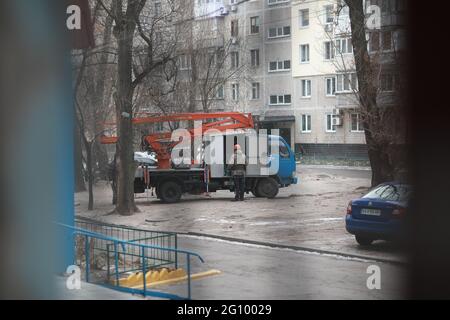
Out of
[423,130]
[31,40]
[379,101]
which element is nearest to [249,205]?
[31,40]

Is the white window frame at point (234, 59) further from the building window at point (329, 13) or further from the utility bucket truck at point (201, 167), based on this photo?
the utility bucket truck at point (201, 167)

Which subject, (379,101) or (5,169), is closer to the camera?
(379,101)

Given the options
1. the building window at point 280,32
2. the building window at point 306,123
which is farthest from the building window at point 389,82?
the building window at point 306,123

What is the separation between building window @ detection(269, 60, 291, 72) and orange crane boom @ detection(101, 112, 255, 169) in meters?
0.45

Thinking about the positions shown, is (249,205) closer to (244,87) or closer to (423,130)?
(244,87)

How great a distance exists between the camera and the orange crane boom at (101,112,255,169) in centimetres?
298

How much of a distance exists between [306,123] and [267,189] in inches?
109

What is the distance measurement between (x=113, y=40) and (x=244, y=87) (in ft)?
6.01

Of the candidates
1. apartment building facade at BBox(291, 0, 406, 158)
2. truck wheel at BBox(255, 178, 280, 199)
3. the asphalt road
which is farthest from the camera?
truck wheel at BBox(255, 178, 280, 199)

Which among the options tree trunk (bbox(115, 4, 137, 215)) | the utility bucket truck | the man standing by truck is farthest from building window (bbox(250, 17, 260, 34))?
the man standing by truck

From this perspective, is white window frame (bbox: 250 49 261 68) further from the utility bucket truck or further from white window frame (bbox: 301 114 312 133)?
the utility bucket truck

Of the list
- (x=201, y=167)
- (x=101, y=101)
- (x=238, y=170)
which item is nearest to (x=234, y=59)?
(x=101, y=101)

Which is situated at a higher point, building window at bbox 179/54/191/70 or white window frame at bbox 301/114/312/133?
building window at bbox 179/54/191/70
